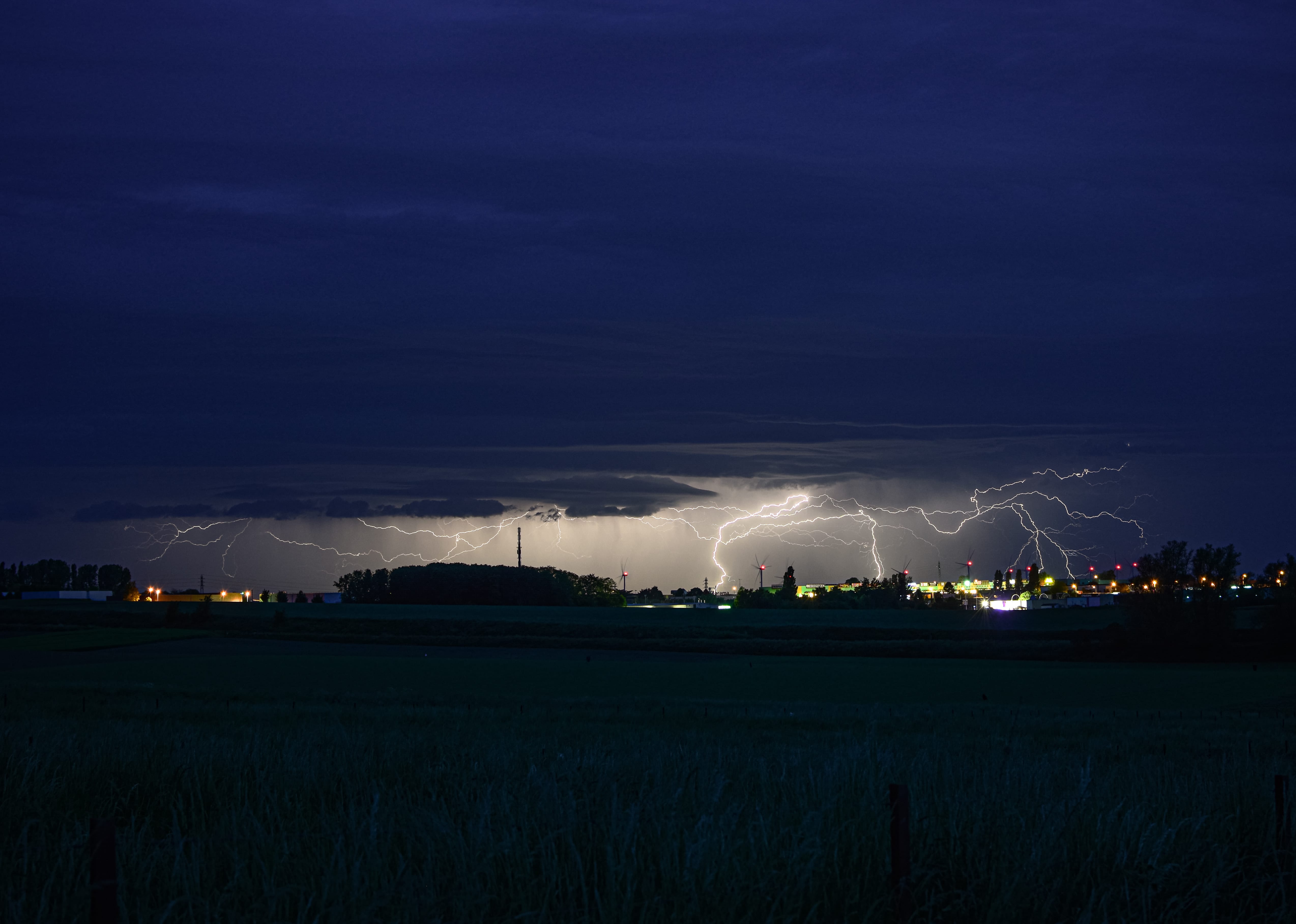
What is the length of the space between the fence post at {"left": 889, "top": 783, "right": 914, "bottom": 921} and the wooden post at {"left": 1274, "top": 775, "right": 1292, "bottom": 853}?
336 centimetres

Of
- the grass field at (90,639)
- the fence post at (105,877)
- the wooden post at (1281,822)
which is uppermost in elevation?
the fence post at (105,877)

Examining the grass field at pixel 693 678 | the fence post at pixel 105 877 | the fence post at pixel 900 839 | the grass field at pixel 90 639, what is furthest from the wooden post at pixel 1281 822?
the grass field at pixel 90 639

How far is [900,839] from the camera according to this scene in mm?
5980

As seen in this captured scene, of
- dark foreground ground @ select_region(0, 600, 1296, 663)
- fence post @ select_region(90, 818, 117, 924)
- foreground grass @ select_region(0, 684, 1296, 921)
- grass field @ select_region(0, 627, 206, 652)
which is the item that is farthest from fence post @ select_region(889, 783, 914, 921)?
grass field @ select_region(0, 627, 206, 652)

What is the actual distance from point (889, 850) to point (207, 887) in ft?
14.0

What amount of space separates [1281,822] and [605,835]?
504 cm

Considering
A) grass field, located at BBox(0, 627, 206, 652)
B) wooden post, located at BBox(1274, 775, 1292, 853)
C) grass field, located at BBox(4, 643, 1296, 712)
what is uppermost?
wooden post, located at BBox(1274, 775, 1292, 853)

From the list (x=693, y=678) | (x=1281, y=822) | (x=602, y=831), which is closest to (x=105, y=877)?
(x=602, y=831)

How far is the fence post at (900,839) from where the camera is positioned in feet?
19.4

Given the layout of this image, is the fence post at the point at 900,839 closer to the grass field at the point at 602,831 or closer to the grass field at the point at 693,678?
the grass field at the point at 602,831

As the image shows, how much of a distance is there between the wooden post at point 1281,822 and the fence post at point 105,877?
292 inches

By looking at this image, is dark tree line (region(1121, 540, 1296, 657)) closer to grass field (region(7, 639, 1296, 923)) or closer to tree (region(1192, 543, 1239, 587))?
tree (region(1192, 543, 1239, 587))

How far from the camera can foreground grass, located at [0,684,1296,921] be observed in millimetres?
6312

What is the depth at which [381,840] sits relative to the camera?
7.34 metres
